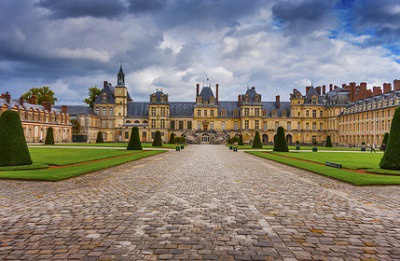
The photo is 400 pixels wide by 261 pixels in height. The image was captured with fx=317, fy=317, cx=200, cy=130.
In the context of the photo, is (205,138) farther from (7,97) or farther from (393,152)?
(393,152)

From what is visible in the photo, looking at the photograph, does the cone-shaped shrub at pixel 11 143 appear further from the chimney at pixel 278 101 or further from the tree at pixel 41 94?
the chimney at pixel 278 101

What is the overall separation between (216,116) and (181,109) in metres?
8.45

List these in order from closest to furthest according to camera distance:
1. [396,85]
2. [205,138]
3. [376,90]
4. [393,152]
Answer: [393,152] < [396,85] < [376,90] < [205,138]

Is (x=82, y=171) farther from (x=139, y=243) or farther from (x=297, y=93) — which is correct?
(x=297, y=93)

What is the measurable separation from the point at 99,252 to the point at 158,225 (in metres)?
1.42

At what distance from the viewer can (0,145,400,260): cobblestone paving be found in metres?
4.34

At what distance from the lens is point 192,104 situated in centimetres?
7231

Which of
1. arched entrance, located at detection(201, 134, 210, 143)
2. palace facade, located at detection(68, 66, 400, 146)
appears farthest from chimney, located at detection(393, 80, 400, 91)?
arched entrance, located at detection(201, 134, 210, 143)

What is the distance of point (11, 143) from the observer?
14531 mm

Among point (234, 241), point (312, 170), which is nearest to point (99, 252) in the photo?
point (234, 241)

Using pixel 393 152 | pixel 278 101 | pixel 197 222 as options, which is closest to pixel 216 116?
pixel 278 101

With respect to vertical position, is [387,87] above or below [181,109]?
above

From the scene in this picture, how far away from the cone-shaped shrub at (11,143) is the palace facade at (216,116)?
51692 mm

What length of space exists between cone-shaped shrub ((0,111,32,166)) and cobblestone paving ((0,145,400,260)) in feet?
18.1
